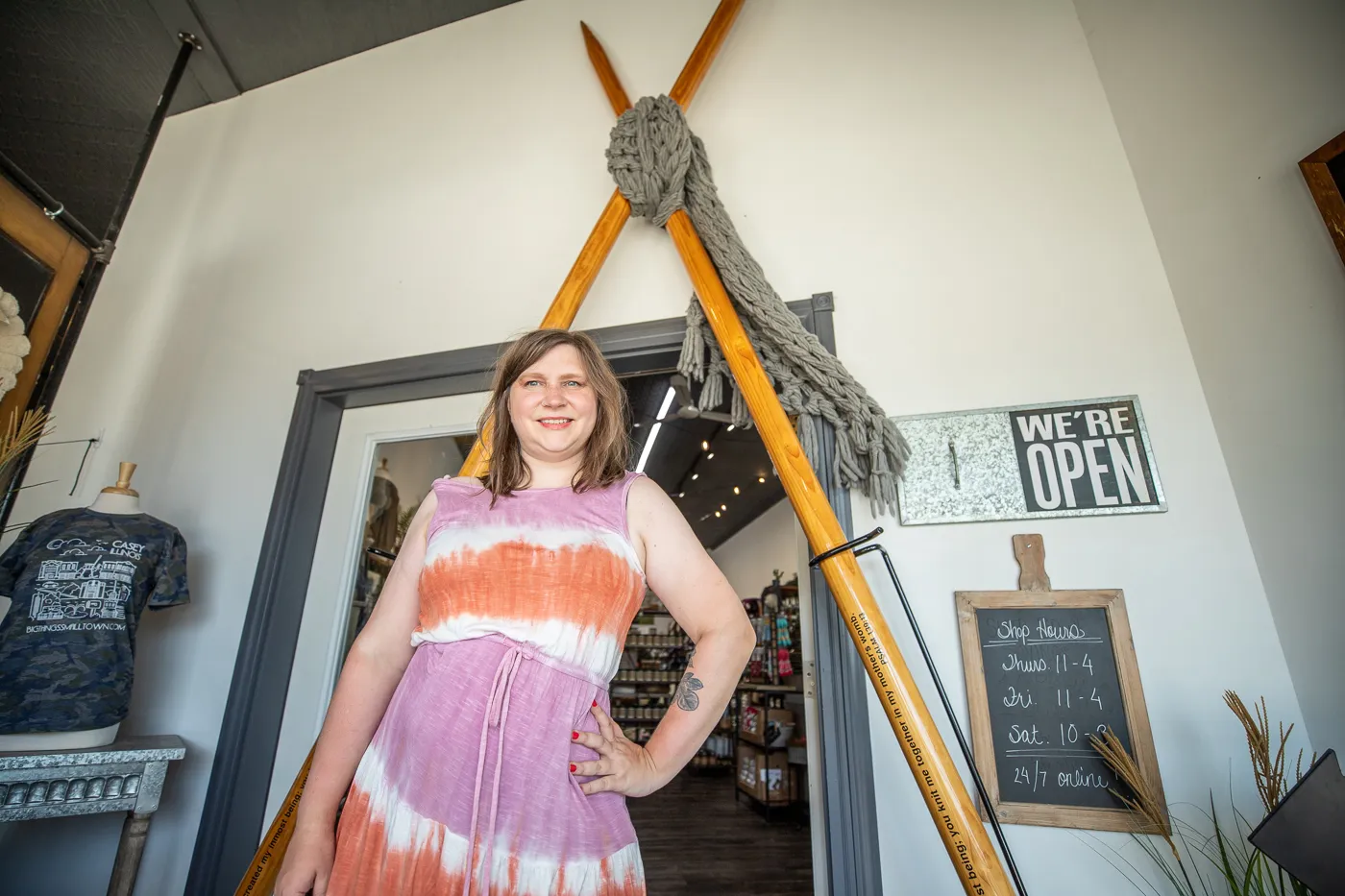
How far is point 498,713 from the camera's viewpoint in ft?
2.11

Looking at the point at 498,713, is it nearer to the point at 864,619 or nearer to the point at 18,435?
the point at 864,619

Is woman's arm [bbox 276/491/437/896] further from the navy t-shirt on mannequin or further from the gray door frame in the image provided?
the navy t-shirt on mannequin

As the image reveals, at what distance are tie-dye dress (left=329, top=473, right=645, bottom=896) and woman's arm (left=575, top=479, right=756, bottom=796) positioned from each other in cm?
2

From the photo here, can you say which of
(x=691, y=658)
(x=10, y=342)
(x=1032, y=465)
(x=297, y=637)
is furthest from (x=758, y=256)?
(x=10, y=342)

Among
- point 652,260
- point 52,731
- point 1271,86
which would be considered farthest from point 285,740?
point 1271,86

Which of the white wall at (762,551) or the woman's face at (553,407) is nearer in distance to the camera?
the woman's face at (553,407)

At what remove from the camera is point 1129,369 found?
1.21 m

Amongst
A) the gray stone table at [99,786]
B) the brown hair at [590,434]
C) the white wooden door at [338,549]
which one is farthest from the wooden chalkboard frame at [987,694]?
the gray stone table at [99,786]

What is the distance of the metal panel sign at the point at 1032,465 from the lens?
3.77ft

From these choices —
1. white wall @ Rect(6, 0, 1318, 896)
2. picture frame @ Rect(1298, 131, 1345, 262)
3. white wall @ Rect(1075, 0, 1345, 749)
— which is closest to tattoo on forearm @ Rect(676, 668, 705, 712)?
white wall @ Rect(6, 0, 1318, 896)

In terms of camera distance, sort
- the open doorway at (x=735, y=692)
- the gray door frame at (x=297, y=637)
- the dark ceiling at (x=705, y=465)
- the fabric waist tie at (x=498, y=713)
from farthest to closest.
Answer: the dark ceiling at (x=705, y=465) < the open doorway at (x=735, y=692) < the gray door frame at (x=297, y=637) < the fabric waist tie at (x=498, y=713)

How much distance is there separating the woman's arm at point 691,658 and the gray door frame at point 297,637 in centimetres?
52

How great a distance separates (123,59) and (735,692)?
3.90 meters

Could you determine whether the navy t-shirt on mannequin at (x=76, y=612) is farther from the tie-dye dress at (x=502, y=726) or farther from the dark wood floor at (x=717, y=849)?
the dark wood floor at (x=717, y=849)
